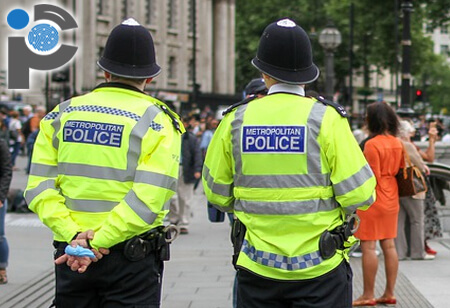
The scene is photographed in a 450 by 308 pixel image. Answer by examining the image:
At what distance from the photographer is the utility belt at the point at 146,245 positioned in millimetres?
4465

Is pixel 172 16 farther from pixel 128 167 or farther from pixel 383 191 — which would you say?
pixel 128 167

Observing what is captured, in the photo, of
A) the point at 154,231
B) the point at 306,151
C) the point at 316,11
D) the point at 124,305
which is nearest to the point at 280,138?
the point at 306,151

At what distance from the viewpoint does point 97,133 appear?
4.52 meters

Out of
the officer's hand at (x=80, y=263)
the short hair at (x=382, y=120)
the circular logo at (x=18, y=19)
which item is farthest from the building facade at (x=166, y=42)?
the officer's hand at (x=80, y=263)

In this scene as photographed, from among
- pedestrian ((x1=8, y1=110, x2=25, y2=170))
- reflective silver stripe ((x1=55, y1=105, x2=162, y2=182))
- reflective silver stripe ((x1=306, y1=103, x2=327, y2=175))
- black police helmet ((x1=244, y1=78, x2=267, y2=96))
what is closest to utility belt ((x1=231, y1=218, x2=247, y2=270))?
reflective silver stripe ((x1=306, y1=103, x2=327, y2=175))

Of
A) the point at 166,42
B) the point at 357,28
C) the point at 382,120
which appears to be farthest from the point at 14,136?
the point at 166,42

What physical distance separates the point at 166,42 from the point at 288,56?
61.2 m

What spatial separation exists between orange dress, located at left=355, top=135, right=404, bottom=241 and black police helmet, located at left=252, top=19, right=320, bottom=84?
3889 mm

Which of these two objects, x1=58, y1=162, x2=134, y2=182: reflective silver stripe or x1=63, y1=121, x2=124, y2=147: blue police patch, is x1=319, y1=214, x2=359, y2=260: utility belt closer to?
x1=58, y1=162, x2=134, y2=182: reflective silver stripe

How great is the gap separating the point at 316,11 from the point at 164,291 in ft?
211

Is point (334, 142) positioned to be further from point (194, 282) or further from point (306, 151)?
point (194, 282)

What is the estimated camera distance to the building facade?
52562 mm

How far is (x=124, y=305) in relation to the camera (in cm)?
445

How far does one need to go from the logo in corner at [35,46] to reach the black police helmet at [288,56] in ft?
108
